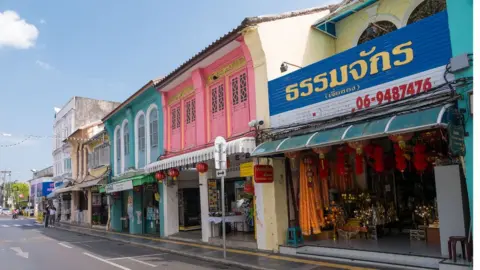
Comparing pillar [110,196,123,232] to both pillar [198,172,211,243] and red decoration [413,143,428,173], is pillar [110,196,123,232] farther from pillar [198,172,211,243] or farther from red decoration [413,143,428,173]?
red decoration [413,143,428,173]

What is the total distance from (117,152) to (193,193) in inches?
260

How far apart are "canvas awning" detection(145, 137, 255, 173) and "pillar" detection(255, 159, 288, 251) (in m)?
0.92

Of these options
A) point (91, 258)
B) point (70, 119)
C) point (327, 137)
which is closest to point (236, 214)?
point (91, 258)

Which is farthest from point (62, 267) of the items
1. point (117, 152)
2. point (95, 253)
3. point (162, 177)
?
point (117, 152)

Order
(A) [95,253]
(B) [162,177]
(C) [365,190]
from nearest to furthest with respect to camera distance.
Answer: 1. (C) [365,190]
2. (A) [95,253]
3. (B) [162,177]

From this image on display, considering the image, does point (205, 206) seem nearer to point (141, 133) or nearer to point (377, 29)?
point (141, 133)

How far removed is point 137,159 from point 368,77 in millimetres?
14256

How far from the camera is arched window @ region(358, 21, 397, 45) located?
36.8 feet

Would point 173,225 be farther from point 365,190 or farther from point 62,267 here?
point 365,190

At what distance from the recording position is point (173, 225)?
17.1 meters

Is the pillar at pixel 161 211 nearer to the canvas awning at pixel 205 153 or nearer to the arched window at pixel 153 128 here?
the canvas awning at pixel 205 153

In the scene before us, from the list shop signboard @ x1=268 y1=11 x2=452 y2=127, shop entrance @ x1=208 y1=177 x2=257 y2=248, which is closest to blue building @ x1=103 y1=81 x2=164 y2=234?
shop entrance @ x1=208 y1=177 x2=257 y2=248

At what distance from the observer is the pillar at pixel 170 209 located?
55.8ft

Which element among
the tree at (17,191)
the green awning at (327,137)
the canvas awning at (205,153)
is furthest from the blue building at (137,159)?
the tree at (17,191)
